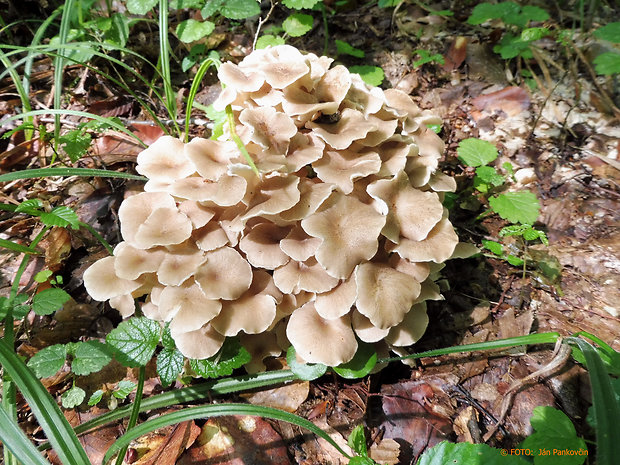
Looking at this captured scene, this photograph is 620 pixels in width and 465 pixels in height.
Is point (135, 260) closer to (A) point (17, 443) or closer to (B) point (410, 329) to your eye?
(A) point (17, 443)

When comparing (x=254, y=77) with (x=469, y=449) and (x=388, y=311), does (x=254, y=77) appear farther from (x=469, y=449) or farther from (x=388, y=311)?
(x=469, y=449)

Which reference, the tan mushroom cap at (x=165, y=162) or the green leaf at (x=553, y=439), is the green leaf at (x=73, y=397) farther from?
the green leaf at (x=553, y=439)

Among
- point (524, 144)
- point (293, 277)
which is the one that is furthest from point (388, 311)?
point (524, 144)

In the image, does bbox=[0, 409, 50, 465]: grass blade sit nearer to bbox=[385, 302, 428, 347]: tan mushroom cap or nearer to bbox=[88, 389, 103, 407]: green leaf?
bbox=[88, 389, 103, 407]: green leaf

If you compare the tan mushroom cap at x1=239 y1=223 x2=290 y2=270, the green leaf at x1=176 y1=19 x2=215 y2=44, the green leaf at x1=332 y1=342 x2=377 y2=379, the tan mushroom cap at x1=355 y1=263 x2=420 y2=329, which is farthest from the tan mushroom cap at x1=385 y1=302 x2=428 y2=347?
the green leaf at x1=176 y1=19 x2=215 y2=44

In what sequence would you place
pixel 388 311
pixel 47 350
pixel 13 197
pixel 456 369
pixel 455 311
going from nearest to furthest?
pixel 388 311 < pixel 47 350 < pixel 456 369 < pixel 455 311 < pixel 13 197

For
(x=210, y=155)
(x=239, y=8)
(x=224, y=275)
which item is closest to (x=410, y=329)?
(x=224, y=275)
